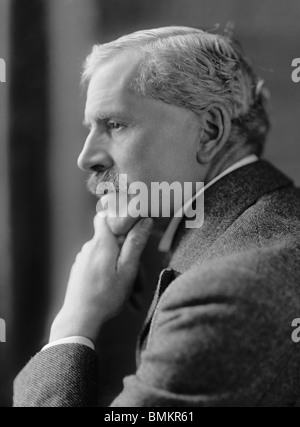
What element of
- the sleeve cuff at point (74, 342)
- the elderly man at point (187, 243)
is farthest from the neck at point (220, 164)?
the sleeve cuff at point (74, 342)

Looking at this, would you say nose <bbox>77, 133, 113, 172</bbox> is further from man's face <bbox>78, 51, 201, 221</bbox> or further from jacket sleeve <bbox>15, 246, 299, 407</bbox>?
jacket sleeve <bbox>15, 246, 299, 407</bbox>

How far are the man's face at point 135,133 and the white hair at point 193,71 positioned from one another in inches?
0.9

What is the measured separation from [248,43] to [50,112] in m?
0.49

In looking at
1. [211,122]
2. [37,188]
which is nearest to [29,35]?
[37,188]

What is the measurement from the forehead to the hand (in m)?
0.26

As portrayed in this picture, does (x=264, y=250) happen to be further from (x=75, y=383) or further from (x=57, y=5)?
(x=57, y=5)

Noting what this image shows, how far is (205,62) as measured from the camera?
1025 millimetres

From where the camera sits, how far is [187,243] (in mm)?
992

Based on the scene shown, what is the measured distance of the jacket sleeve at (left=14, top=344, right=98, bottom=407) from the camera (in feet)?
2.81

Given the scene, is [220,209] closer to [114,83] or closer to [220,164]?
[220,164]

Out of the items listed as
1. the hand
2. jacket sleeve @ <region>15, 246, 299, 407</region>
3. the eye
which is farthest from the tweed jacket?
the eye

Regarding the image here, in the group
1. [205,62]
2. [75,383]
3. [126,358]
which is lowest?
[126,358]

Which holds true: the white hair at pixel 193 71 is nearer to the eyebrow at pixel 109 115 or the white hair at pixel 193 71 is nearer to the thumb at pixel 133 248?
the eyebrow at pixel 109 115

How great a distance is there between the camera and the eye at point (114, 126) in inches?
39.5
